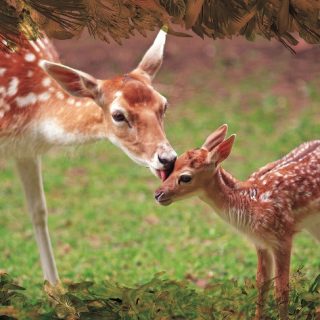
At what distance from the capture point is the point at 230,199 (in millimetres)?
4980

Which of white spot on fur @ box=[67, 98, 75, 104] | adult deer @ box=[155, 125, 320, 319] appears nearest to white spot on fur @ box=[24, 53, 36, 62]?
white spot on fur @ box=[67, 98, 75, 104]

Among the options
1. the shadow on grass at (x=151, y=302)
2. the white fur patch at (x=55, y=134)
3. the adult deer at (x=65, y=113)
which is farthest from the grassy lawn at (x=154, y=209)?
the shadow on grass at (x=151, y=302)

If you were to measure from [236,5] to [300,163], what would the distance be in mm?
1043

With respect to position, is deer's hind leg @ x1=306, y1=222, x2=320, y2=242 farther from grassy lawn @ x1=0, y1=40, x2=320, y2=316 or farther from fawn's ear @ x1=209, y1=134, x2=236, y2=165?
fawn's ear @ x1=209, y1=134, x2=236, y2=165

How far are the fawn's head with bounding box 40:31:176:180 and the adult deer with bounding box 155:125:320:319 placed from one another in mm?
383

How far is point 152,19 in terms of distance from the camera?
459 cm

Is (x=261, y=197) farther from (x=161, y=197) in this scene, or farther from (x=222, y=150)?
(x=161, y=197)

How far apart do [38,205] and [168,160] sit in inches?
83.7

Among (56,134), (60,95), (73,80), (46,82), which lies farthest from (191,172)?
(46,82)

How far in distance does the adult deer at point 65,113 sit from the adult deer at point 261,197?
0.93ft

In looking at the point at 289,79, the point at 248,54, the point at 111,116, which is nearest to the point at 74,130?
the point at 111,116

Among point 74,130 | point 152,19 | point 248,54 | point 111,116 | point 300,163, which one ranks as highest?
point 152,19

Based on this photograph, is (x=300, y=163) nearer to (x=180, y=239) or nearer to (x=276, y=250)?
(x=276, y=250)

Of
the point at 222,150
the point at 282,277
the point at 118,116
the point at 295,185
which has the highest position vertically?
the point at 222,150
